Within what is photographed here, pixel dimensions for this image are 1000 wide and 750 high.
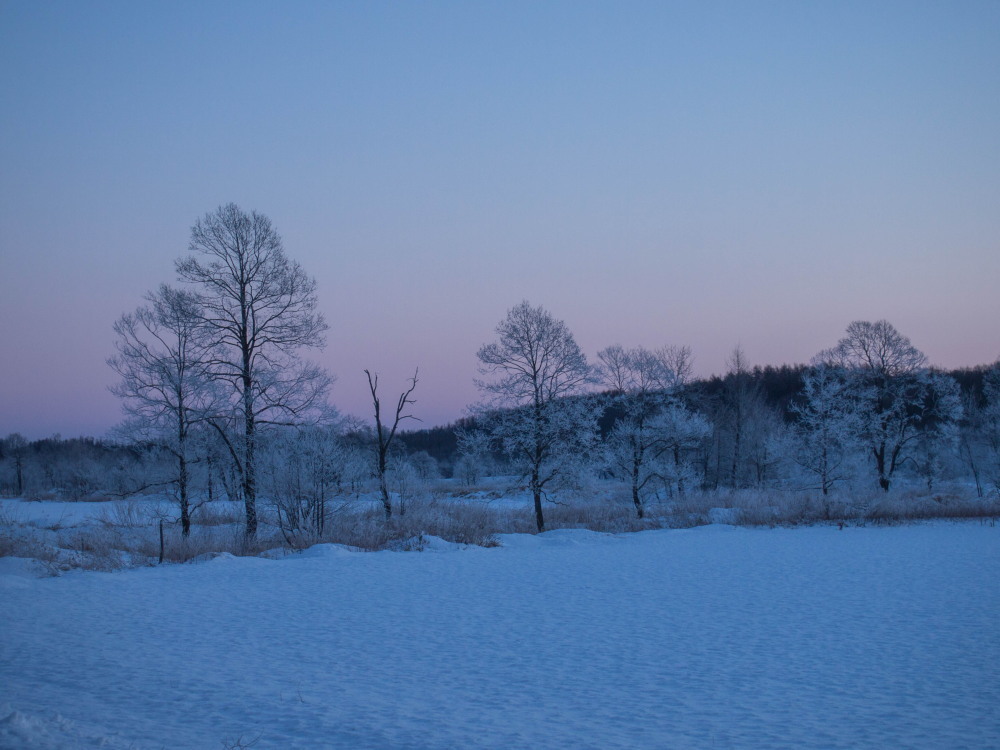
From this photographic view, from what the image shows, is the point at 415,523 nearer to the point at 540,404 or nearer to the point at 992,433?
the point at 540,404

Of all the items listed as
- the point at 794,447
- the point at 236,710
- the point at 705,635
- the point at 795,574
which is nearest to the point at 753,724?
the point at 705,635

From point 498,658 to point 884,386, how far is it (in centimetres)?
3210

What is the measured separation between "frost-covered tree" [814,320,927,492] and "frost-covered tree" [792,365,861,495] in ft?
2.05

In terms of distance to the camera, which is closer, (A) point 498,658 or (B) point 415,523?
(A) point 498,658

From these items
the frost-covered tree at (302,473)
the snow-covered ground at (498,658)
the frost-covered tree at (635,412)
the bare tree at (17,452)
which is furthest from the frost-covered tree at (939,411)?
the bare tree at (17,452)

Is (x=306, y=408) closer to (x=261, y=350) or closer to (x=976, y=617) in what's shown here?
(x=261, y=350)

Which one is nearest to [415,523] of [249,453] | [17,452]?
[249,453]

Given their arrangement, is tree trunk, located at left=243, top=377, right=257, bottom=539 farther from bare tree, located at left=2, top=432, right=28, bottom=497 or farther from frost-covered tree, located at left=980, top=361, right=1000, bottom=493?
bare tree, located at left=2, top=432, right=28, bottom=497

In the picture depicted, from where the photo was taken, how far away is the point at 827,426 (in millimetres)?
27984

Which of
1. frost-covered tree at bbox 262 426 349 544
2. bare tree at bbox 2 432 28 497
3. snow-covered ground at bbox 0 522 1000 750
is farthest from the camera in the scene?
bare tree at bbox 2 432 28 497

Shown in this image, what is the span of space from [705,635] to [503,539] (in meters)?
11.0

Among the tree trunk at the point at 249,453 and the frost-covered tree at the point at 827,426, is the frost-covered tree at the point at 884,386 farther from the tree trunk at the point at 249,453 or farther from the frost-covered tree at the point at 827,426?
the tree trunk at the point at 249,453

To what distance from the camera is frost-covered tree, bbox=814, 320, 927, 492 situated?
2995 cm

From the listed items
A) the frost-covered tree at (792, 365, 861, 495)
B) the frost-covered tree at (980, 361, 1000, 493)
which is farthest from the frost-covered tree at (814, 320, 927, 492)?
the frost-covered tree at (980, 361, 1000, 493)
